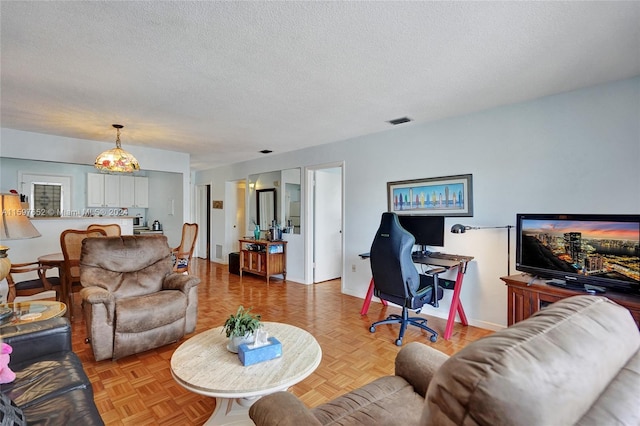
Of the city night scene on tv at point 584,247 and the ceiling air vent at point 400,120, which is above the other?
the ceiling air vent at point 400,120

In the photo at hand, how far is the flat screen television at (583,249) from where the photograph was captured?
1932mm

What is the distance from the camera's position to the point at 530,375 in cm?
54

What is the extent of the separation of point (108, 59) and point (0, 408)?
6.64ft

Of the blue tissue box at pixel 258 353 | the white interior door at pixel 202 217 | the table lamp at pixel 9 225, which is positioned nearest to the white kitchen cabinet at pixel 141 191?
the white interior door at pixel 202 217

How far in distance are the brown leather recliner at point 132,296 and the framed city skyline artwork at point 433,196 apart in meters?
2.43

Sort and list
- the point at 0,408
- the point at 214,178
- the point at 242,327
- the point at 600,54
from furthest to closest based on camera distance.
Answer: the point at 214,178 < the point at 600,54 < the point at 242,327 < the point at 0,408

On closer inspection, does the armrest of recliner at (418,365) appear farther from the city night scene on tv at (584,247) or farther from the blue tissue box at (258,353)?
the city night scene on tv at (584,247)

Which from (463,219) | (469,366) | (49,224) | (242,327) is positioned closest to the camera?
(469,366)

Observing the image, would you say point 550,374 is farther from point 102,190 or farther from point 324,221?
point 102,190

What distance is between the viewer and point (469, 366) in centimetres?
56

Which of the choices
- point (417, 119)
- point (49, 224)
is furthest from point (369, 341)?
point (49, 224)

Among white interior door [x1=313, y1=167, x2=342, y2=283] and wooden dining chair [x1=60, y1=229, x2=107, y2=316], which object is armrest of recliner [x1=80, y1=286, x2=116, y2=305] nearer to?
wooden dining chair [x1=60, y1=229, x2=107, y2=316]

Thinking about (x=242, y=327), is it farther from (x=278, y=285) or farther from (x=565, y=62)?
(x=278, y=285)

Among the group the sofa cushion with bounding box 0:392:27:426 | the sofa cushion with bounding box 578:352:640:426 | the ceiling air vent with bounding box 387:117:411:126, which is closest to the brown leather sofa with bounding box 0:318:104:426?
the sofa cushion with bounding box 0:392:27:426
